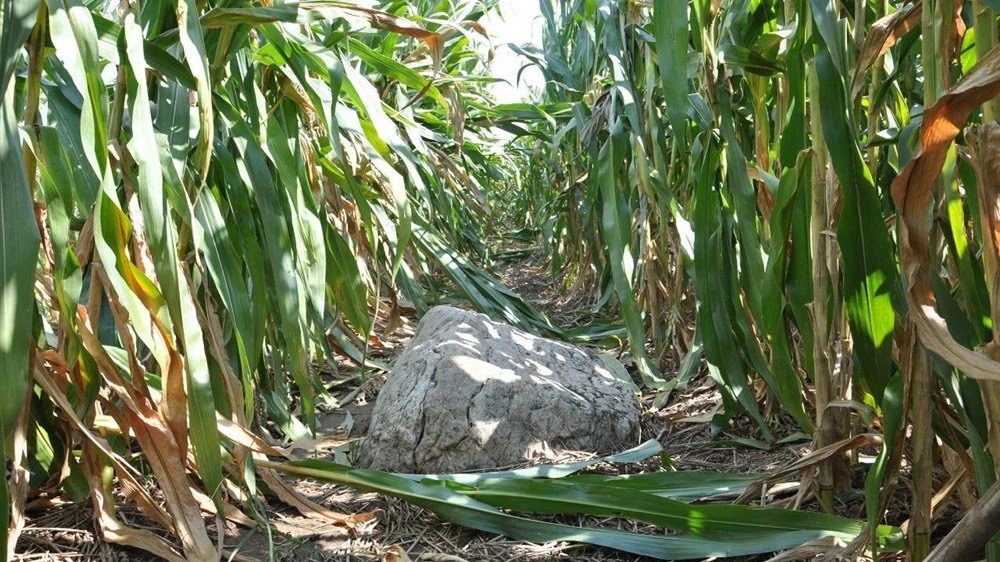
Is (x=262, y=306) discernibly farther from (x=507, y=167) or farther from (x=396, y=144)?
(x=507, y=167)

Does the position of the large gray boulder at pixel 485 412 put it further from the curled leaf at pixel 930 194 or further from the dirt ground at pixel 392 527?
the curled leaf at pixel 930 194

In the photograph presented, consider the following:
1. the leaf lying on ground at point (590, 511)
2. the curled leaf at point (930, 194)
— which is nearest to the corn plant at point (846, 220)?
the curled leaf at point (930, 194)

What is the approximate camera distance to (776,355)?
38.9 inches

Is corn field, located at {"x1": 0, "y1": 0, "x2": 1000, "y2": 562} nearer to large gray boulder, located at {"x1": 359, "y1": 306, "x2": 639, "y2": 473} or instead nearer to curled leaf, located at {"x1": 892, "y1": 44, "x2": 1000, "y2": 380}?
curled leaf, located at {"x1": 892, "y1": 44, "x2": 1000, "y2": 380}

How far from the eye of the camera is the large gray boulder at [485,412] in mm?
1300

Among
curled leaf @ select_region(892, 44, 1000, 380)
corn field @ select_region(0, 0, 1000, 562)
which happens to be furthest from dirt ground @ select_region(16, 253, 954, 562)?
curled leaf @ select_region(892, 44, 1000, 380)

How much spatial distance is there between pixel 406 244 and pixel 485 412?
1.14 ft

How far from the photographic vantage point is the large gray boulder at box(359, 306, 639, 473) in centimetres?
130

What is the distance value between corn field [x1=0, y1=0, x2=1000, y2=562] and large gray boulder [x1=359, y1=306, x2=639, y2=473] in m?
0.13

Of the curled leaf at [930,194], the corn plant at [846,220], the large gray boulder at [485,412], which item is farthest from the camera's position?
the large gray boulder at [485,412]

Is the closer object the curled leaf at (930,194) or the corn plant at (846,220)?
the curled leaf at (930,194)

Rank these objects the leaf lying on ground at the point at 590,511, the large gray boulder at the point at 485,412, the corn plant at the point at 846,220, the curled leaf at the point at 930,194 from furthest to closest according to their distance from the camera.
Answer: the large gray boulder at the point at 485,412
the leaf lying on ground at the point at 590,511
the corn plant at the point at 846,220
the curled leaf at the point at 930,194

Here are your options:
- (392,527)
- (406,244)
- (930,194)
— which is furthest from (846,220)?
(392,527)

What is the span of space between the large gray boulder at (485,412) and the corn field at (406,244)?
0.42ft
